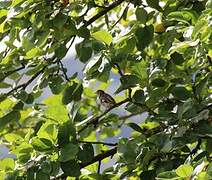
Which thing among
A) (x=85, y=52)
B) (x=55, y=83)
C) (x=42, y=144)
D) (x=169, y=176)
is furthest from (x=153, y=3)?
(x=169, y=176)

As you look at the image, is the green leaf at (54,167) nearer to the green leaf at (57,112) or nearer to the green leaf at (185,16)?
the green leaf at (57,112)

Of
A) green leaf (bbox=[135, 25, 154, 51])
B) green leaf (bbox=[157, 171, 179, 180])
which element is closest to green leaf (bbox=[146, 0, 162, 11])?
green leaf (bbox=[135, 25, 154, 51])

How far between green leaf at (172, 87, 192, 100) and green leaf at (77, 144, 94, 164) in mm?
298

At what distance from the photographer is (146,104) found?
6.24 ft

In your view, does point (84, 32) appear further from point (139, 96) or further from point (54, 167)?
→ point (54, 167)

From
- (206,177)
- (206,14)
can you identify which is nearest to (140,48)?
(206,14)

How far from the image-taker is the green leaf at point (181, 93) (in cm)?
182

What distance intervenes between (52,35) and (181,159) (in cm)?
58

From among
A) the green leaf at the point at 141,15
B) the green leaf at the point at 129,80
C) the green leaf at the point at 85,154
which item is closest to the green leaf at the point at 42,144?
the green leaf at the point at 85,154

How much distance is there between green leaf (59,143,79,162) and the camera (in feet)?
5.35

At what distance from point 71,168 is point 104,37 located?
379 mm

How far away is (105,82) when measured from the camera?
1.92 metres

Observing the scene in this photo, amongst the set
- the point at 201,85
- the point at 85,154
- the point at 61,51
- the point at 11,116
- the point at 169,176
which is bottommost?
the point at 169,176

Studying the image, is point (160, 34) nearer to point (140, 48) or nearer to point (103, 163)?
point (140, 48)
